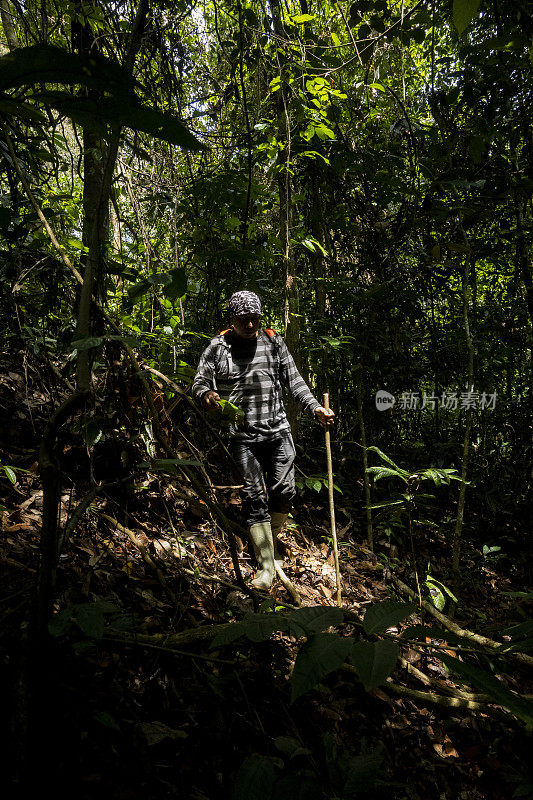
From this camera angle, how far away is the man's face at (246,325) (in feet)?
10.4

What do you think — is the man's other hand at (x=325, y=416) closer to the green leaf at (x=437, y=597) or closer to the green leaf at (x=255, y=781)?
the green leaf at (x=437, y=597)

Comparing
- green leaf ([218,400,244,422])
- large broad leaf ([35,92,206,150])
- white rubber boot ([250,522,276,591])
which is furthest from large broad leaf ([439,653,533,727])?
white rubber boot ([250,522,276,591])

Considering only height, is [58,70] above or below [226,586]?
above

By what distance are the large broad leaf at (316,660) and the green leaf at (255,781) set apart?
0.85ft

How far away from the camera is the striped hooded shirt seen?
328 centimetres

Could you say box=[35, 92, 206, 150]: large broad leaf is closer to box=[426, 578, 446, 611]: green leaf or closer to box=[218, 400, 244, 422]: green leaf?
box=[218, 400, 244, 422]: green leaf

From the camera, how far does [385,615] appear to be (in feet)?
2.83

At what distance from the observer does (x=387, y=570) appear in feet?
12.4

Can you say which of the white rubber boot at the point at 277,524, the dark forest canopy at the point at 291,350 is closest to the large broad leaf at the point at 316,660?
the dark forest canopy at the point at 291,350

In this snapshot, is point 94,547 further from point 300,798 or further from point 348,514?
point 348,514

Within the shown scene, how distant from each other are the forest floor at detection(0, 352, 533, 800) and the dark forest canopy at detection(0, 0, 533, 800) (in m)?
0.02

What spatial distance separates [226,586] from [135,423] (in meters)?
1.20

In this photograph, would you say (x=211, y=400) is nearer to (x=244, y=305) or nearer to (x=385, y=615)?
(x=244, y=305)

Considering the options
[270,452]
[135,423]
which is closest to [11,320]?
[135,423]
